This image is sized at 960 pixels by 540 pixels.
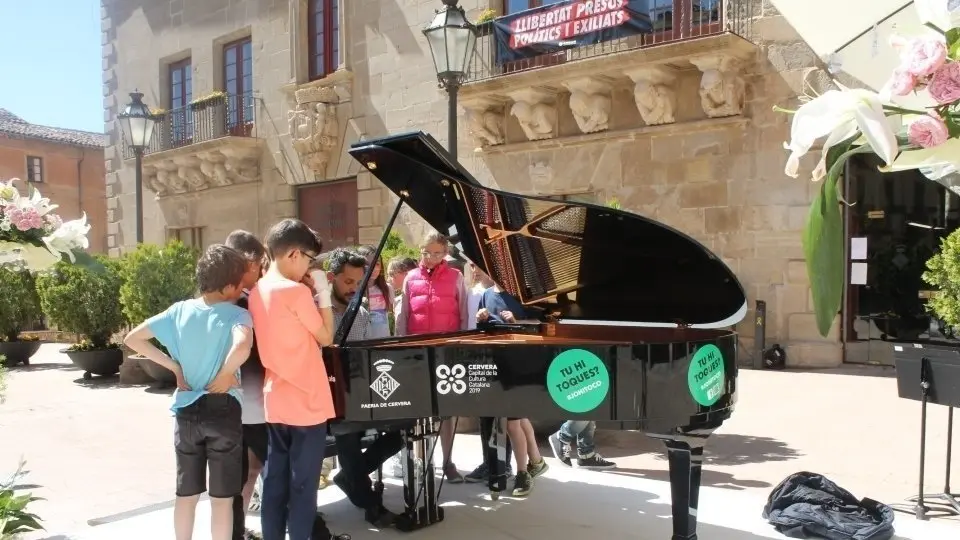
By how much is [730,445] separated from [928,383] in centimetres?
205

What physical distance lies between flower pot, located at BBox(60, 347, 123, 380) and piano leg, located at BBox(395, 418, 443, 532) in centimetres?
845

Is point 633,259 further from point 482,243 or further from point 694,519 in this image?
point 694,519

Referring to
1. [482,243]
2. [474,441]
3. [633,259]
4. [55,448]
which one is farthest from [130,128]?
[633,259]

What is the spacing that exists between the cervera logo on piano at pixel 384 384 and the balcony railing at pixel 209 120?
13.7 metres

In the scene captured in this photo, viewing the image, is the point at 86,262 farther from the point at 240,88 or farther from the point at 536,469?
the point at 240,88

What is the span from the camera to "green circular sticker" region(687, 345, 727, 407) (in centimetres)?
337

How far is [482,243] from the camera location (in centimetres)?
430

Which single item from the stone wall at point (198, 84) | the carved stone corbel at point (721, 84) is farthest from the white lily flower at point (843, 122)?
the stone wall at point (198, 84)

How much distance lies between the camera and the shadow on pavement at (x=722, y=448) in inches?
228

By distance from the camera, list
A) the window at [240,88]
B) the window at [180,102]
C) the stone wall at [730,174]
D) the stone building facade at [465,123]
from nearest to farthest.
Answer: the stone wall at [730,174], the stone building facade at [465,123], the window at [240,88], the window at [180,102]

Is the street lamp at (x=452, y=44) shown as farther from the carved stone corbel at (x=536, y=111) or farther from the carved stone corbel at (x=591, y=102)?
the carved stone corbel at (x=536, y=111)

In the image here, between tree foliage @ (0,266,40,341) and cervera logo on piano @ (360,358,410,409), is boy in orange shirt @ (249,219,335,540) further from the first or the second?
tree foliage @ (0,266,40,341)

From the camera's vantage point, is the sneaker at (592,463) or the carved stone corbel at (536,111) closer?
the sneaker at (592,463)

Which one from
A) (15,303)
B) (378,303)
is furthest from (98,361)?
(378,303)
